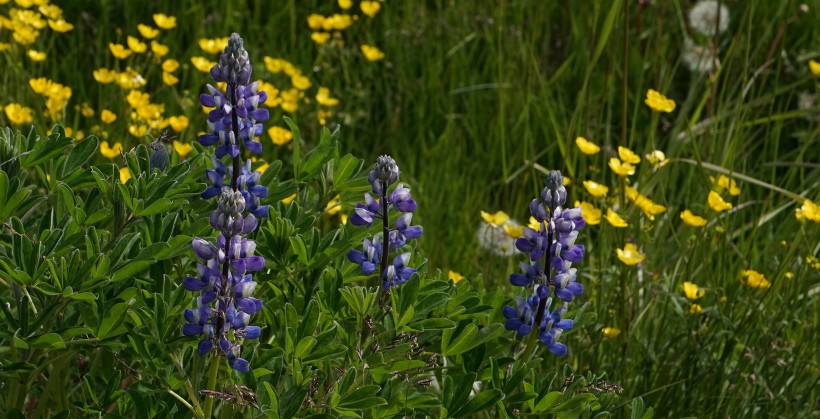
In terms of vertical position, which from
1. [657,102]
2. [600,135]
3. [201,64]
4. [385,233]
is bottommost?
[600,135]

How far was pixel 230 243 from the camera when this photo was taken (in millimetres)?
1671

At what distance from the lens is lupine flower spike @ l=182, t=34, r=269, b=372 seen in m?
1.65

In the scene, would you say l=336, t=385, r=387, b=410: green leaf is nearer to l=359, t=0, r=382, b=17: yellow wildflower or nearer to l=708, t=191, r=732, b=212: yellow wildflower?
l=708, t=191, r=732, b=212: yellow wildflower

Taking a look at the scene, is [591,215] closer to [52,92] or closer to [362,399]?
[362,399]

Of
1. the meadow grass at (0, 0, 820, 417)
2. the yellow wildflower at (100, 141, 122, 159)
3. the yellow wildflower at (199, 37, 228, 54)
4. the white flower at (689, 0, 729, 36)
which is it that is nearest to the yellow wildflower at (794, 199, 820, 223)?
the meadow grass at (0, 0, 820, 417)

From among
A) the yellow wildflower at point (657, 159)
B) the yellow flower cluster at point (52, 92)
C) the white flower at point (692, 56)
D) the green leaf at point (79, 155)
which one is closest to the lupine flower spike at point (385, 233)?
the green leaf at point (79, 155)

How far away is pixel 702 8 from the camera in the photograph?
4.48m

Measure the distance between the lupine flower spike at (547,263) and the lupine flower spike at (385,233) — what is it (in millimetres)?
213

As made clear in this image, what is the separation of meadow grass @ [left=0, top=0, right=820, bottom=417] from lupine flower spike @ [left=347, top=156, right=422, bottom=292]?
35.5 inches

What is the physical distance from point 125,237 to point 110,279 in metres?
0.12

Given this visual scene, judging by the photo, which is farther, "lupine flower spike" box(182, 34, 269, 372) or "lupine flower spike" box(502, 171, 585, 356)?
"lupine flower spike" box(502, 171, 585, 356)

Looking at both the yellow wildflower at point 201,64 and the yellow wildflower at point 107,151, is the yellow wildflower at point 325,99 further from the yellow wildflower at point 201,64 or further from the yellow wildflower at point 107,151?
the yellow wildflower at point 107,151

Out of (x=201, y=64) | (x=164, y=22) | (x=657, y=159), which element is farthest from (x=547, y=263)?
(x=164, y=22)

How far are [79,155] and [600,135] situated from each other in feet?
8.52
